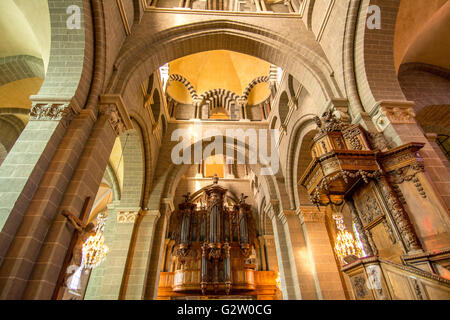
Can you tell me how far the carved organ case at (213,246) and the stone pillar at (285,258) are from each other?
3.90 m

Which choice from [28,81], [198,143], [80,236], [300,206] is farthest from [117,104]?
[300,206]

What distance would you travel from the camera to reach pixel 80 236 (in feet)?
12.4

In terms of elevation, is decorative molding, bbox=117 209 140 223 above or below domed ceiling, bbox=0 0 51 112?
below

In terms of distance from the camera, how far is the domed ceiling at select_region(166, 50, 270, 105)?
11.8m

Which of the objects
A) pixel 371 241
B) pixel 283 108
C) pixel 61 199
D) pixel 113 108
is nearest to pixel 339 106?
pixel 371 241

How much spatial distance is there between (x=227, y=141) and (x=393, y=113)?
6.87m

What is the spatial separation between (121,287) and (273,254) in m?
8.07

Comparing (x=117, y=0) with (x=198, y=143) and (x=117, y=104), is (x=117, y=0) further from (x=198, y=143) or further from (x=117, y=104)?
(x=198, y=143)

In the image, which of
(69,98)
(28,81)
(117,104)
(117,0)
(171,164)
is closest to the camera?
(69,98)

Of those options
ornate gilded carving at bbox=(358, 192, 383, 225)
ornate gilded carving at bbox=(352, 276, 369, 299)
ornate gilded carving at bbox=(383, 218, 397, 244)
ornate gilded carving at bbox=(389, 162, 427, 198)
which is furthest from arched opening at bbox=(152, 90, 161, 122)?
ornate gilded carving at bbox=(352, 276, 369, 299)

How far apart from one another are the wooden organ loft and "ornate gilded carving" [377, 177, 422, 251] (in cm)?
896

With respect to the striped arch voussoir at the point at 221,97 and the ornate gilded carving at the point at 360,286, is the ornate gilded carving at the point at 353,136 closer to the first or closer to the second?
the ornate gilded carving at the point at 360,286

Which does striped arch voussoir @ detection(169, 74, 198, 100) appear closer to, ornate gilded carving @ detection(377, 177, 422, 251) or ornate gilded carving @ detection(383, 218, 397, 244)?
ornate gilded carving @ detection(377, 177, 422, 251)

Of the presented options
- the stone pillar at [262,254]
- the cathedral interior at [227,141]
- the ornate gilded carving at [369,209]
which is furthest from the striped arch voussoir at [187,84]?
the ornate gilded carving at [369,209]
